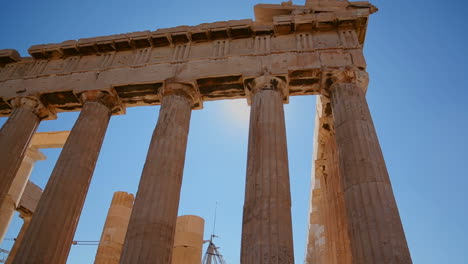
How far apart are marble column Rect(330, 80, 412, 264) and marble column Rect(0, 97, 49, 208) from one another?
15579 mm

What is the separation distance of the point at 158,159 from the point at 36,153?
1798 cm

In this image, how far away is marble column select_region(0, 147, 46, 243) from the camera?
23908 mm

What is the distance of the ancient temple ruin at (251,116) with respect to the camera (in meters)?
12.1

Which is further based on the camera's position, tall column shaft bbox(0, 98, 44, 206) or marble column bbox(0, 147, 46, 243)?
marble column bbox(0, 147, 46, 243)

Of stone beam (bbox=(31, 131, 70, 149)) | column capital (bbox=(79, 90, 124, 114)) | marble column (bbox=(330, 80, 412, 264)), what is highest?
stone beam (bbox=(31, 131, 70, 149))

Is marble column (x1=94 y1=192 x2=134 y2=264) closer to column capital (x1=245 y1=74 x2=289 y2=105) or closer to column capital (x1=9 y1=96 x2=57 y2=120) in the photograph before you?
column capital (x1=9 y1=96 x2=57 y2=120)

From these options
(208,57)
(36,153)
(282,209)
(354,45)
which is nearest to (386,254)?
(282,209)

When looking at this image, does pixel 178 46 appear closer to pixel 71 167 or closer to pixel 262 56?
pixel 262 56

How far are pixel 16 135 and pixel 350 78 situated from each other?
16997 millimetres

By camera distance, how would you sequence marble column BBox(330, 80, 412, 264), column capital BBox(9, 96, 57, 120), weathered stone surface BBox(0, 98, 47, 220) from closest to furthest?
marble column BBox(330, 80, 412, 264), weathered stone surface BBox(0, 98, 47, 220), column capital BBox(9, 96, 57, 120)

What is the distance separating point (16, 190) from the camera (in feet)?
83.3

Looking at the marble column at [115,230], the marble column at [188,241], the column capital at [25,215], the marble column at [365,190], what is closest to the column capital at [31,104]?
the marble column at [115,230]

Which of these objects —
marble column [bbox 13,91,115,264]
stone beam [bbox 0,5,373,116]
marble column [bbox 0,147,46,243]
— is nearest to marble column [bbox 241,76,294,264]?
stone beam [bbox 0,5,373,116]

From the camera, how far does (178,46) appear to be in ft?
65.9
